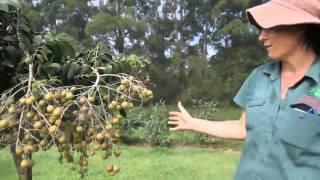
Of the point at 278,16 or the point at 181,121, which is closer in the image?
the point at 278,16

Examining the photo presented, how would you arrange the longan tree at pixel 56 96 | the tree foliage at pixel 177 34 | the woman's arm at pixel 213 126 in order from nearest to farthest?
the longan tree at pixel 56 96, the woman's arm at pixel 213 126, the tree foliage at pixel 177 34

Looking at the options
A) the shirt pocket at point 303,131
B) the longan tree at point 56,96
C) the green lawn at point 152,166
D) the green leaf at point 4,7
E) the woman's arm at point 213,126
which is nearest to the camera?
the longan tree at point 56,96

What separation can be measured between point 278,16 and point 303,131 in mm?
269

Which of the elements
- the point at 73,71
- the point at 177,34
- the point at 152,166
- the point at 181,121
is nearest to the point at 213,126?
the point at 181,121

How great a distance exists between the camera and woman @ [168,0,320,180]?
123 cm

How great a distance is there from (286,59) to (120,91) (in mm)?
489

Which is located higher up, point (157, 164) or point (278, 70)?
point (278, 70)

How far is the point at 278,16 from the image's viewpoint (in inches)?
50.7

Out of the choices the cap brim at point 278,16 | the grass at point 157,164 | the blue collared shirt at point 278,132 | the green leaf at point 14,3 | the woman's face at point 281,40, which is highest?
the green leaf at point 14,3

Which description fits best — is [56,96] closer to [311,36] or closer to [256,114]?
[256,114]

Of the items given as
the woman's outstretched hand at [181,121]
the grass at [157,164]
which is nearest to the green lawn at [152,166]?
the grass at [157,164]

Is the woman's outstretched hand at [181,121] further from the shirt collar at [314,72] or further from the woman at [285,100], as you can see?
the shirt collar at [314,72]

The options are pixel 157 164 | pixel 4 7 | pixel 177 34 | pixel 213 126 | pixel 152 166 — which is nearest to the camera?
pixel 4 7

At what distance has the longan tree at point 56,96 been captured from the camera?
921 millimetres
